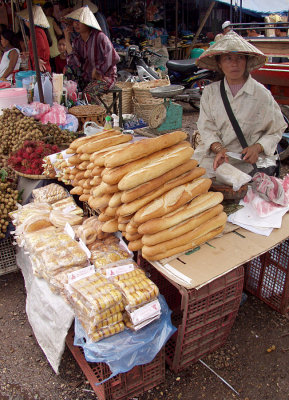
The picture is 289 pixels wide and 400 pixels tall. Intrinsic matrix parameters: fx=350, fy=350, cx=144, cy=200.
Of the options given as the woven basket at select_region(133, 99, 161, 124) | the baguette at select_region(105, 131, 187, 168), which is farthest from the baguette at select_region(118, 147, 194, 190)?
the woven basket at select_region(133, 99, 161, 124)

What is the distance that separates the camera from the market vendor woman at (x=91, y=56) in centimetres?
568

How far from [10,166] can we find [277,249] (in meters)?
2.66

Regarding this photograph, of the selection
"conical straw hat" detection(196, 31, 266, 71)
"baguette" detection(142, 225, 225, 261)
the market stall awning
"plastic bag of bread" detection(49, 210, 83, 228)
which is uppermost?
the market stall awning

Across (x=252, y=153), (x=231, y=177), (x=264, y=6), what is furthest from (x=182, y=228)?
(x=264, y=6)

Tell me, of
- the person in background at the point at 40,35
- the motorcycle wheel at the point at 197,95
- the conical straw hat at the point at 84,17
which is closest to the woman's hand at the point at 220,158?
the conical straw hat at the point at 84,17

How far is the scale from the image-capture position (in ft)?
→ 19.3

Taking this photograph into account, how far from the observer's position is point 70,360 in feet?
8.25

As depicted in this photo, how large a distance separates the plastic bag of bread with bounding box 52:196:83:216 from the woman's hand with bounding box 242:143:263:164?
1459 millimetres

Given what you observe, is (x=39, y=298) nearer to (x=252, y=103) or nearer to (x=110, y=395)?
(x=110, y=395)

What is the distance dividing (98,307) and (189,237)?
669 mm

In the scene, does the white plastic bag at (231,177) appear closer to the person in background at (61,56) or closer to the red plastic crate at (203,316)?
the red plastic crate at (203,316)

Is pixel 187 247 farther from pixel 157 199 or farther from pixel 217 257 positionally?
pixel 157 199

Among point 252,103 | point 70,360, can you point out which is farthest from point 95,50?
point 70,360

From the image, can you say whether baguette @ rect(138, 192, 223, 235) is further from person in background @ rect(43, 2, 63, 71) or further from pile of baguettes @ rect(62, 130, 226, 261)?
person in background @ rect(43, 2, 63, 71)
